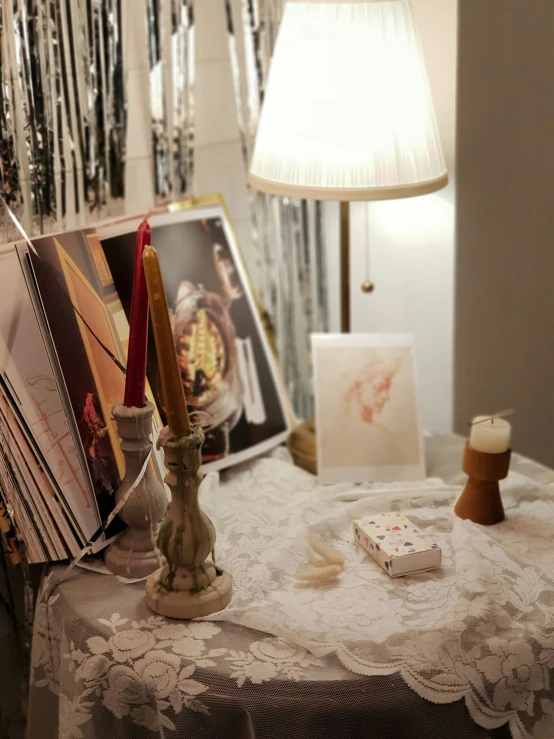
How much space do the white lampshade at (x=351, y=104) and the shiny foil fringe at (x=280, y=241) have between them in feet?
0.83

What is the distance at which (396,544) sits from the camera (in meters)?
0.99

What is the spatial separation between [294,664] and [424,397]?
2.77 feet

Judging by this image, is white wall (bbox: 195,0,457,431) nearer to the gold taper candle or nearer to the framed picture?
the framed picture

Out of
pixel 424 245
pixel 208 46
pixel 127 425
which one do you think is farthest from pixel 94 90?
pixel 424 245

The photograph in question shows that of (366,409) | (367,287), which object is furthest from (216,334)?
(367,287)

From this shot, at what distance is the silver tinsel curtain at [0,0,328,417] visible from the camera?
1116 mm

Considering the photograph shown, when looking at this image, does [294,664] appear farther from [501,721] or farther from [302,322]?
[302,322]

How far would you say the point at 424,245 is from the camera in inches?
59.7

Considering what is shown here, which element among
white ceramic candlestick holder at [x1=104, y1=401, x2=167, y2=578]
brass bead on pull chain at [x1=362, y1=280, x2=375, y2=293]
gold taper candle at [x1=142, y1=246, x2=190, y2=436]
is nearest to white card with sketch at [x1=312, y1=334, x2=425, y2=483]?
brass bead on pull chain at [x1=362, y1=280, x2=375, y2=293]

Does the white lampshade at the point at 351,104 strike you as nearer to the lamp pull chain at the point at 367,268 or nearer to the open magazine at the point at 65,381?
the open magazine at the point at 65,381

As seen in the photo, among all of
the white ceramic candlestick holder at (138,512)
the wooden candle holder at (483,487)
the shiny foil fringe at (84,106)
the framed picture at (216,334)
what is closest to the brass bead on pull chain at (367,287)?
the framed picture at (216,334)

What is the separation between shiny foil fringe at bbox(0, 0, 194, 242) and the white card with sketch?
0.39 m

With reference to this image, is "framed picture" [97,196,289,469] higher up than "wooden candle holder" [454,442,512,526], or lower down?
higher up

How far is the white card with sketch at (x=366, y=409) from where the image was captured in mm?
1242
